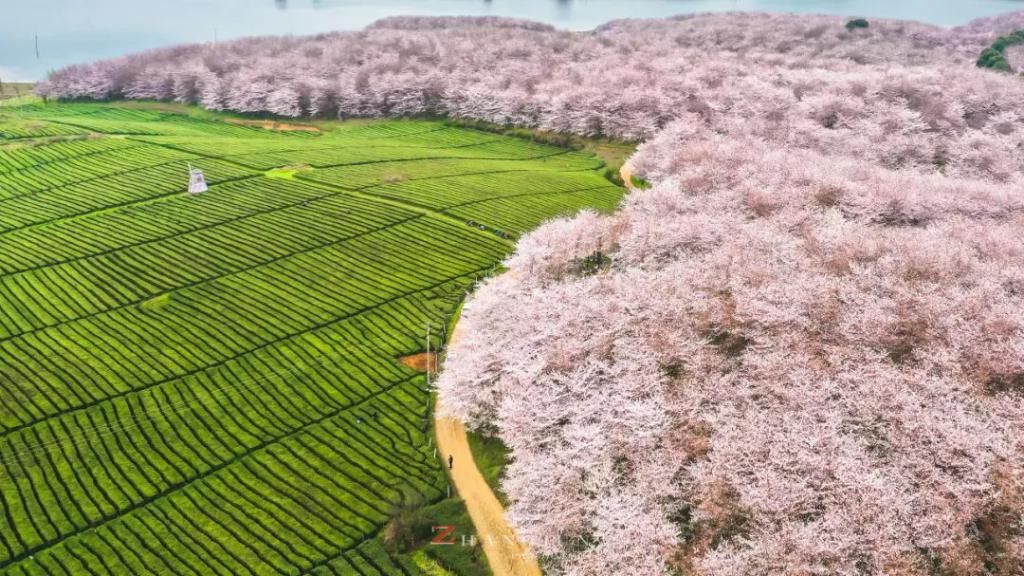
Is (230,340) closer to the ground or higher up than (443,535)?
higher up

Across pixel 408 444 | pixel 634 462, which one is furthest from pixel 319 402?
pixel 634 462

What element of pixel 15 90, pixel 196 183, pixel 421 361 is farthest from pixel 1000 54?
pixel 15 90

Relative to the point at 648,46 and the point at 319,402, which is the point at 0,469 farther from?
the point at 648,46

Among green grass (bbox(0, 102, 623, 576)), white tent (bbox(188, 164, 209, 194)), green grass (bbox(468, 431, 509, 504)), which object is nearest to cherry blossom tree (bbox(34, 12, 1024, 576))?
green grass (bbox(468, 431, 509, 504))

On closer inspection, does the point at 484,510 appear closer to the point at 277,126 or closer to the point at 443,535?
the point at 443,535

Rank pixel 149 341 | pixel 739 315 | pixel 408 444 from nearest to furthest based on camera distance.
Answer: pixel 739 315, pixel 408 444, pixel 149 341

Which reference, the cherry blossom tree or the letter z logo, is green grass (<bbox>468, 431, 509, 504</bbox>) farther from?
the letter z logo
